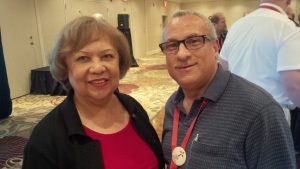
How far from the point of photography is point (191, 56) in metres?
1.30

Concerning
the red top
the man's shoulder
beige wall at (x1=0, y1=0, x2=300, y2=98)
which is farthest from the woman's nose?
Result: beige wall at (x1=0, y1=0, x2=300, y2=98)

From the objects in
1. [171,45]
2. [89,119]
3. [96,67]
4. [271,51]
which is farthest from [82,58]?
[271,51]

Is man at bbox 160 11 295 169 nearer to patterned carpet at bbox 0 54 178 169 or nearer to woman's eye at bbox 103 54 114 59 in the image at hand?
woman's eye at bbox 103 54 114 59

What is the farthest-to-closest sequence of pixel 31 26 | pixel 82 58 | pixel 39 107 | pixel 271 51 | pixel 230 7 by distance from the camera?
→ pixel 230 7, pixel 31 26, pixel 39 107, pixel 271 51, pixel 82 58

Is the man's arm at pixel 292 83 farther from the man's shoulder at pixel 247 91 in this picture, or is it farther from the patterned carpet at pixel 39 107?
the patterned carpet at pixel 39 107

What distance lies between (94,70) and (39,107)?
5077 mm

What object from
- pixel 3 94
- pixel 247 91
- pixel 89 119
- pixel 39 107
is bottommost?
pixel 39 107

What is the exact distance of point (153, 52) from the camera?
16.1 meters

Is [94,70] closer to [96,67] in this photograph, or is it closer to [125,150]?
[96,67]

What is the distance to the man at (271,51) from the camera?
1798mm

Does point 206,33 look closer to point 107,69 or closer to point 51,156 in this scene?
point 107,69

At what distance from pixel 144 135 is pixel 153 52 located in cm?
1470

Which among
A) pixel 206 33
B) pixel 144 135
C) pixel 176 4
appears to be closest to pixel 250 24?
pixel 206 33

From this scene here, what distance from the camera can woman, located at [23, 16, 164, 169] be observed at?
3.96 feet
